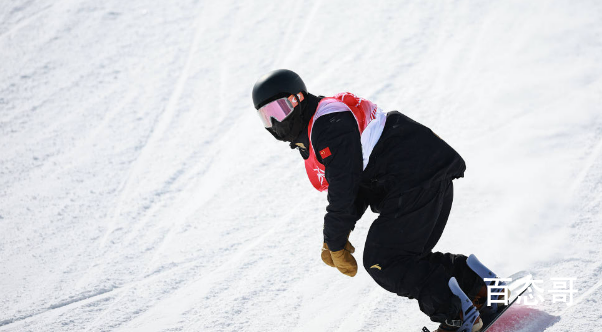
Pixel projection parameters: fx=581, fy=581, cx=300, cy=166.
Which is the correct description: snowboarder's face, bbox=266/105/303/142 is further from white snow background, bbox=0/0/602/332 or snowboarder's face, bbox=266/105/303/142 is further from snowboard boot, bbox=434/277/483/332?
white snow background, bbox=0/0/602/332

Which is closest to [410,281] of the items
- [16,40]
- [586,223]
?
[586,223]

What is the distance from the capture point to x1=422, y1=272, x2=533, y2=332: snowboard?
153 inches

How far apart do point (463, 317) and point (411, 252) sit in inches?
21.9

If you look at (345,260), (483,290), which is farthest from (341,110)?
(483,290)

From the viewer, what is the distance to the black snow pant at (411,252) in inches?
140

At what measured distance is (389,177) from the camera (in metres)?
3.63

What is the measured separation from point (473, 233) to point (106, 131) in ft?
16.3

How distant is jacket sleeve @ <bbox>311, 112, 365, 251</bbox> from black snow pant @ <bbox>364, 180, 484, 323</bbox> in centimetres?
29

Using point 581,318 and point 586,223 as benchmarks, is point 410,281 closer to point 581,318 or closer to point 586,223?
point 581,318

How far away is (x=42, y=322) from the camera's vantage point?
4.61 meters

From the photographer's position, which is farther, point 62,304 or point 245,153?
point 245,153

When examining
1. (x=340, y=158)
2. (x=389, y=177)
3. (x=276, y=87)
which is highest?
(x=276, y=87)

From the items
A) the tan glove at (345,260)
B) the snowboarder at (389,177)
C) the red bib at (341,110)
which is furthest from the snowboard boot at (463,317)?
the red bib at (341,110)

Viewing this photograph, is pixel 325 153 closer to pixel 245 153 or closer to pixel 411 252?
pixel 411 252
